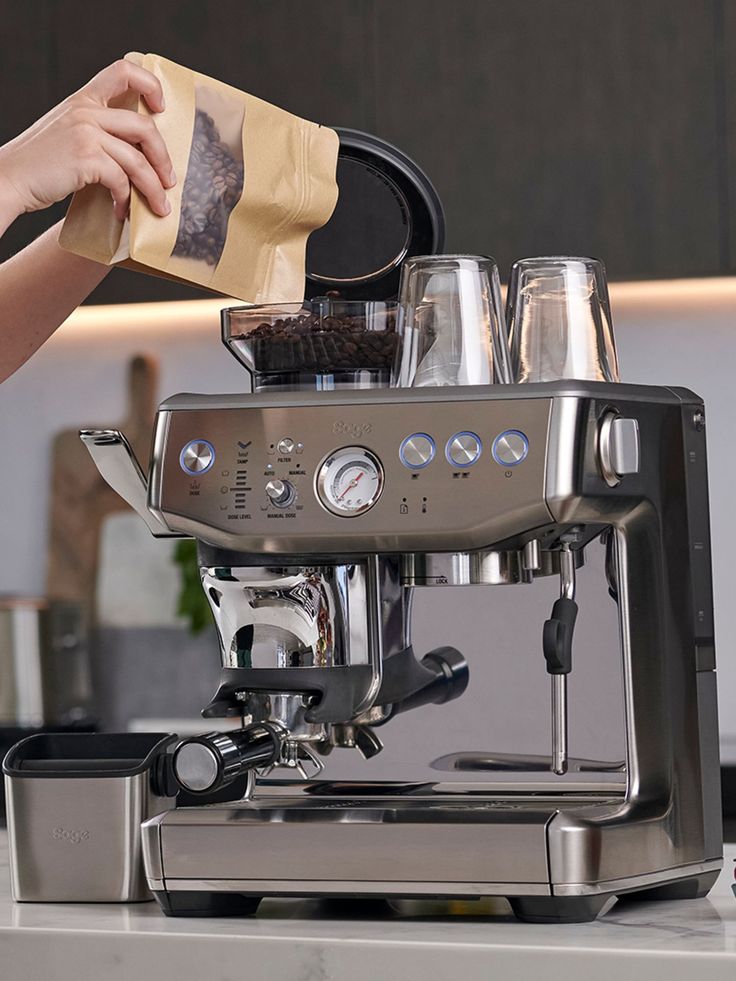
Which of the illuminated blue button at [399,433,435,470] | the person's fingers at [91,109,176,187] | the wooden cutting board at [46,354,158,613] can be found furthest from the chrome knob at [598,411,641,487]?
the wooden cutting board at [46,354,158,613]

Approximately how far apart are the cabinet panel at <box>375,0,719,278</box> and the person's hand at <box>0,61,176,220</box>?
4.93 ft

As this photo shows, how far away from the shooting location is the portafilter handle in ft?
3.40

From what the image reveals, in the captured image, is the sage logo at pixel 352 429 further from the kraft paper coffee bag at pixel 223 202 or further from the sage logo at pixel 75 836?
the sage logo at pixel 75 836

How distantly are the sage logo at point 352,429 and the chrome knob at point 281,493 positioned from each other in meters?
0.05

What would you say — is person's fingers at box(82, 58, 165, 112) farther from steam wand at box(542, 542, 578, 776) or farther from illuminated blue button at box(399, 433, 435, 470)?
steam wand at box(542, 542, 578, 776)

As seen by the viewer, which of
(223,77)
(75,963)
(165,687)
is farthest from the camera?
(165,687)

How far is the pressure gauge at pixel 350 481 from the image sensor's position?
961 mm

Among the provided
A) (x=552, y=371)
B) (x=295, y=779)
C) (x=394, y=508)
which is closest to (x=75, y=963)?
(x=295, y=779)

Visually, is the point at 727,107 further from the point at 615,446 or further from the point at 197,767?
the point at 197,767

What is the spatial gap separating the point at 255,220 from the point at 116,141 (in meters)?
0.12

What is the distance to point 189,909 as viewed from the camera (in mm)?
969

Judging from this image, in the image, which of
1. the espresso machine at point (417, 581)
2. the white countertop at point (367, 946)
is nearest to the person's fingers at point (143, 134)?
the espresso machine at point (417, 581)

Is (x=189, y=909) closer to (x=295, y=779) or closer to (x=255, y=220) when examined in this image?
(x=295, y=779)

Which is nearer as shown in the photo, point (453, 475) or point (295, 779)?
point (453, 475)
